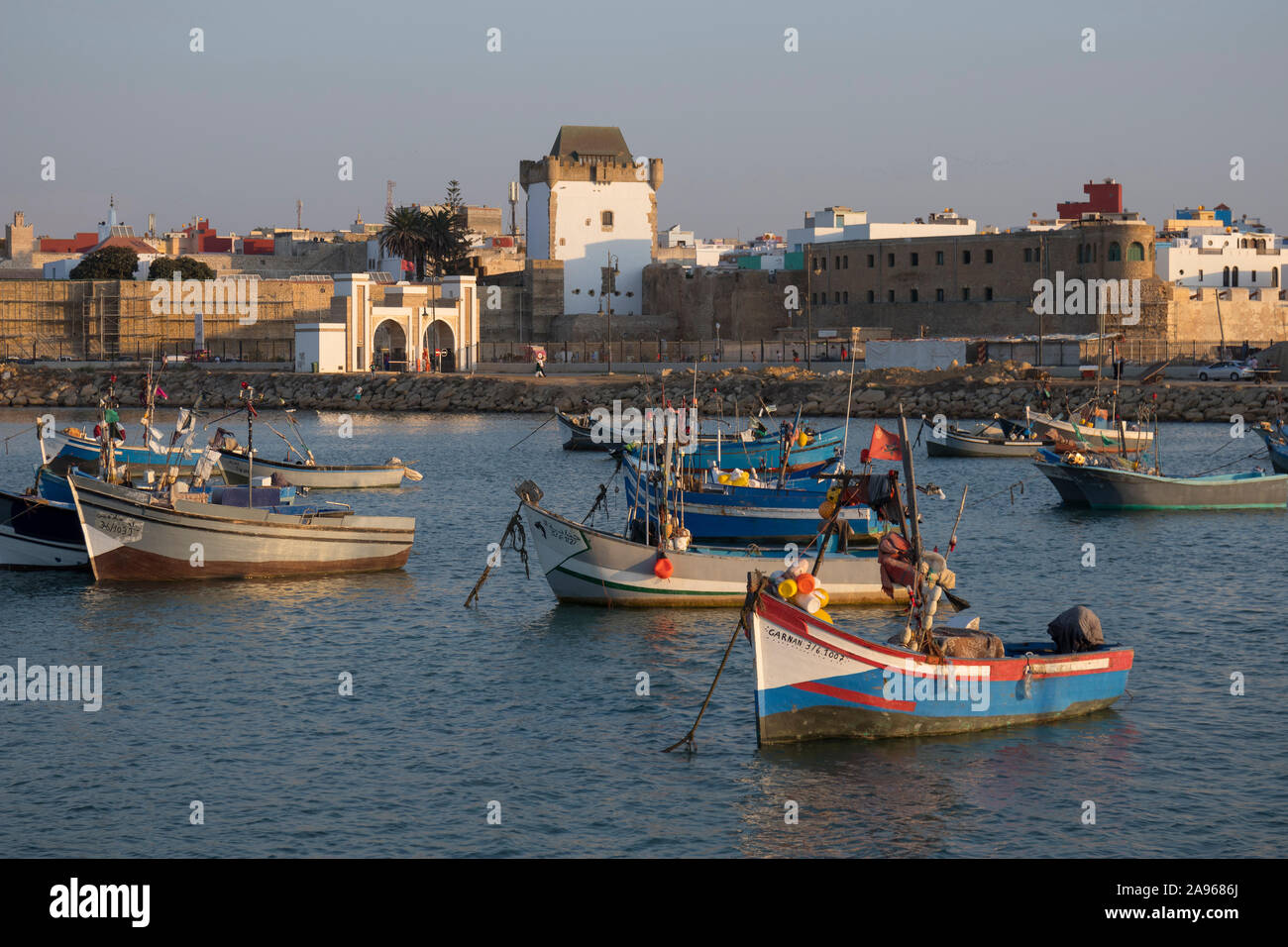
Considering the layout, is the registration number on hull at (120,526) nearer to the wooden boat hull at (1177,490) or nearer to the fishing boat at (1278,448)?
the wooden boat hull at (1177,490)

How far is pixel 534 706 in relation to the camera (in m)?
18.5

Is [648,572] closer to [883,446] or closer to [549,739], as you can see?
[883,446]

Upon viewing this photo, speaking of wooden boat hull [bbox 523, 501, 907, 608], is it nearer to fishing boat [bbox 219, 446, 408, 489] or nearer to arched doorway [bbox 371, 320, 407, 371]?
fishing boat [bbox 219, 446, 408, 489]

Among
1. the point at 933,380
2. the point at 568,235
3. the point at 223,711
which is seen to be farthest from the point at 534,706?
the point at 568,235

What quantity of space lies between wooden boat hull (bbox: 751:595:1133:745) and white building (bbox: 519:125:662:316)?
8276 cm

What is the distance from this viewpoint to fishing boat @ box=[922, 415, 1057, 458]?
52344mm

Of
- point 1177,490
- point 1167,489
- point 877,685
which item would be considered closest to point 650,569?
point 877,685

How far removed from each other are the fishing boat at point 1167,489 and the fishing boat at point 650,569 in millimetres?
14947

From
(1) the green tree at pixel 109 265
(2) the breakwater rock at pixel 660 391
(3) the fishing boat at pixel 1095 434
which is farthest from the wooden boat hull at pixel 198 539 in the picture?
(1) the green tree at pixel 109 265

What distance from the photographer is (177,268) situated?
97500 mm

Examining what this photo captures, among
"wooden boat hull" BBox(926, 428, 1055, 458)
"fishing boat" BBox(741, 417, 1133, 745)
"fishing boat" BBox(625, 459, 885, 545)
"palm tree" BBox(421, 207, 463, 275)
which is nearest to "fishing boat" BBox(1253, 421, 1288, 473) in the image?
"wooden boat hull" BBox(926, 428, 1055, 458)

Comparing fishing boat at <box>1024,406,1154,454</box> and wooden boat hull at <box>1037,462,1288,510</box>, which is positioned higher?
fishing boat at <box>1024,406,1154,454</box>
